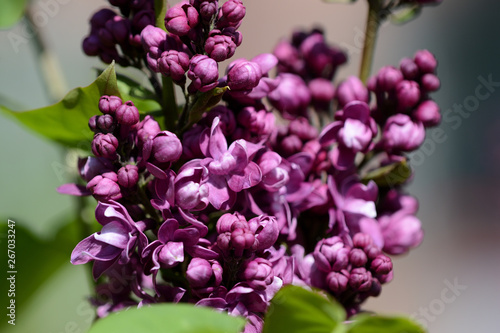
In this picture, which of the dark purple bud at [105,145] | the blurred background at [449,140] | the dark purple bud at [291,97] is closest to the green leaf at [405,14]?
the dark purple bud at [291,97]

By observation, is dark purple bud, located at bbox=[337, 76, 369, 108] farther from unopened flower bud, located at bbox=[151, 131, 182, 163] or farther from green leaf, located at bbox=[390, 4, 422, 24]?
unopened flower bud, located at bbox=[151, 131, 182, 163]

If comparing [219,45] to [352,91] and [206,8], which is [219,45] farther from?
[352,91]

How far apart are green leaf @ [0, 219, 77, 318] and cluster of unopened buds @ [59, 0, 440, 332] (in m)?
0.19

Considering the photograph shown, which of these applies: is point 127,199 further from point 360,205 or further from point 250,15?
point 250,15

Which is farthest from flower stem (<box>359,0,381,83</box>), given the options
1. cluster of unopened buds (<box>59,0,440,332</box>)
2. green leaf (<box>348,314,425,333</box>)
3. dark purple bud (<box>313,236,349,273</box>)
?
green leaf (<box>348,314,425,333</box>)

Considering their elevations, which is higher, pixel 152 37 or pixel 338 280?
pixel 152 37

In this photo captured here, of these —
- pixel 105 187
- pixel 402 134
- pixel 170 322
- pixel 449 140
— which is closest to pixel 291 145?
pixel 402 134

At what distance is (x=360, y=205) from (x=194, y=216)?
20 centimetres

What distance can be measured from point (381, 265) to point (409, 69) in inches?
10.4

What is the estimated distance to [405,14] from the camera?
910mm

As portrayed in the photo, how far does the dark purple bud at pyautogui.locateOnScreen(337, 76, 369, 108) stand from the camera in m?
0.80

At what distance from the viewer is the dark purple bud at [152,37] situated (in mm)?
631

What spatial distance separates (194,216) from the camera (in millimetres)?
617

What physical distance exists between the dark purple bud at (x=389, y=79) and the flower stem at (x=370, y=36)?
4cm
